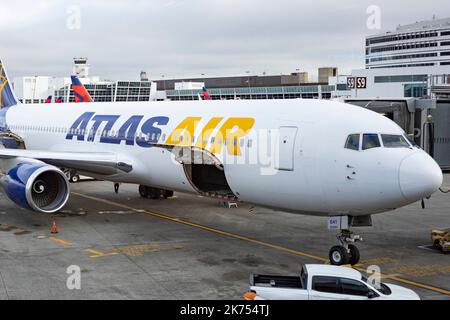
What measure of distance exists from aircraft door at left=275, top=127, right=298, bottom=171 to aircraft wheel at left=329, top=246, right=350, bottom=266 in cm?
240

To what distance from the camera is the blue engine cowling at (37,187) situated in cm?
1847

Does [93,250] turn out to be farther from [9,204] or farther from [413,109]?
[413,109]

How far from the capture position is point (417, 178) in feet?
41.5

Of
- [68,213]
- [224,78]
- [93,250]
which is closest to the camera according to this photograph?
[93,250]

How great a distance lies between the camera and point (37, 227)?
19719mm

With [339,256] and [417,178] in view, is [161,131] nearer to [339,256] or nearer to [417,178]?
[339,256]

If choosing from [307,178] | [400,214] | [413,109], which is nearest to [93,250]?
[307,178]

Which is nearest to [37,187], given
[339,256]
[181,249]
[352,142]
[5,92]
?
[181,249]

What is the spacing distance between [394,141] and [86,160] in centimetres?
1163

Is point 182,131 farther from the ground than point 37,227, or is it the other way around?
point 182,131

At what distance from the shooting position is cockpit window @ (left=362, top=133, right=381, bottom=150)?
13.5 m

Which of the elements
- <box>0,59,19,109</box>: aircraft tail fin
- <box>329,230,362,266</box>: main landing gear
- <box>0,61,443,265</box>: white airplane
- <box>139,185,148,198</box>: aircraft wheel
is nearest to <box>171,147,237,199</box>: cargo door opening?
<box>0,61,443,265</box>: white airplane

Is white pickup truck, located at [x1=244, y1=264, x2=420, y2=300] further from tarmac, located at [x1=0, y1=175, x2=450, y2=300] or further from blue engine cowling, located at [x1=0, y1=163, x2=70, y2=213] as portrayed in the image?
blue engine cowling, located at [x1=0, y1=163, x2=70, y2=213]
